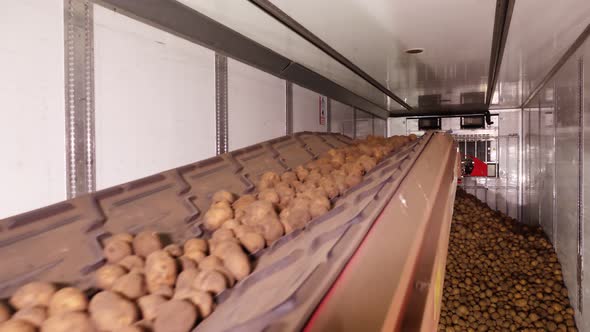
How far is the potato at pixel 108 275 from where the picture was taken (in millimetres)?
817

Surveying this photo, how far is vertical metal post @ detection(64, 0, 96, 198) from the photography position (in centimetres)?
135

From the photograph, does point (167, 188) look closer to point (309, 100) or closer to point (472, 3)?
point (472, 3)

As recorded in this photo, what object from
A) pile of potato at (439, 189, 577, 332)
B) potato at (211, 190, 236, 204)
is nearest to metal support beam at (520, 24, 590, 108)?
pile of potato at (439, 189, 577, 332)

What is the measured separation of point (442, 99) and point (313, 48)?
348 centimetres

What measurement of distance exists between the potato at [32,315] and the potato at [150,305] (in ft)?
0.60

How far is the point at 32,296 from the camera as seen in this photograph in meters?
0.74

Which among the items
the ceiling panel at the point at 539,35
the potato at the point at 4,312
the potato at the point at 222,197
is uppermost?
the ceiling panel at the point at 539,35

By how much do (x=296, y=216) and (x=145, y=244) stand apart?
439 mm

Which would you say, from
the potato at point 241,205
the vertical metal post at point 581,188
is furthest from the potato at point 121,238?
the vertical metal post at point 581,188

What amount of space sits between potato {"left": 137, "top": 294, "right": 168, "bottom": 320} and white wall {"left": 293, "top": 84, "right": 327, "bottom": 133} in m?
2.98

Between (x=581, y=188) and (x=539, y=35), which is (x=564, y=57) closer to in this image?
(x=539, y=35)

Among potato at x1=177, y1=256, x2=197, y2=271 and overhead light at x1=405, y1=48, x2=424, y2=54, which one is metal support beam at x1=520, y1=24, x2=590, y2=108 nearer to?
overhead light at x1=405, y1=48, x2=424, y2=54

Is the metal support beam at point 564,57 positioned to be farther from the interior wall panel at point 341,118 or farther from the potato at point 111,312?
the potato at point 111,312

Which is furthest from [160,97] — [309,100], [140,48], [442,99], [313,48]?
[442,99]
